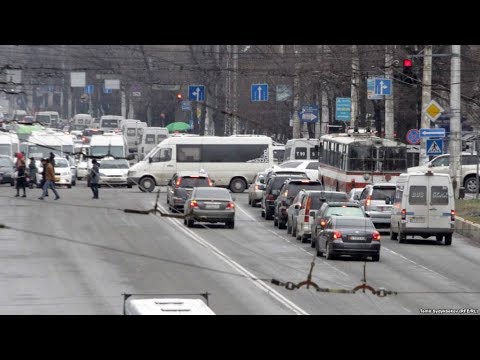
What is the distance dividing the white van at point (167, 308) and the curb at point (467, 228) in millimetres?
27043

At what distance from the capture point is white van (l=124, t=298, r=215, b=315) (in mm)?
15586

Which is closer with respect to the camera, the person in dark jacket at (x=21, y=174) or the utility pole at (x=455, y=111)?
the utility pole at (x=455, y=111)

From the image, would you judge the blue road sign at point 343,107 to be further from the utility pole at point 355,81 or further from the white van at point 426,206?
the white van at point 426,206

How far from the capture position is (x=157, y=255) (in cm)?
3622

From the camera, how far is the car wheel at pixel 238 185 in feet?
215

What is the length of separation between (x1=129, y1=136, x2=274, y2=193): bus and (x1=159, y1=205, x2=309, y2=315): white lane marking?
55.3 feet

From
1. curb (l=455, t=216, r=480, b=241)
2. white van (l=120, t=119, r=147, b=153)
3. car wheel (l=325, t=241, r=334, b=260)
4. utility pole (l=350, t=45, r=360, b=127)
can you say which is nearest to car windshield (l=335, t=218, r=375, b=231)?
car wheel (l=325, t=241, r=334, b=260)

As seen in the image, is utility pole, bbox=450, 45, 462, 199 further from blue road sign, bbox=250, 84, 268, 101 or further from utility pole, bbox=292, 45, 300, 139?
utility pole, bbox=292, 45, 300, 139

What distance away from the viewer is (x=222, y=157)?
64.9 metres

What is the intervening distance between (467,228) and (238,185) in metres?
23.0

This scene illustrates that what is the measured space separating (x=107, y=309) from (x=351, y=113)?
151 feet

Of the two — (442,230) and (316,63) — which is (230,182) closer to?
(316,63)

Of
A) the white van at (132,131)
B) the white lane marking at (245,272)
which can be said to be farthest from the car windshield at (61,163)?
the white van at (132,131)
